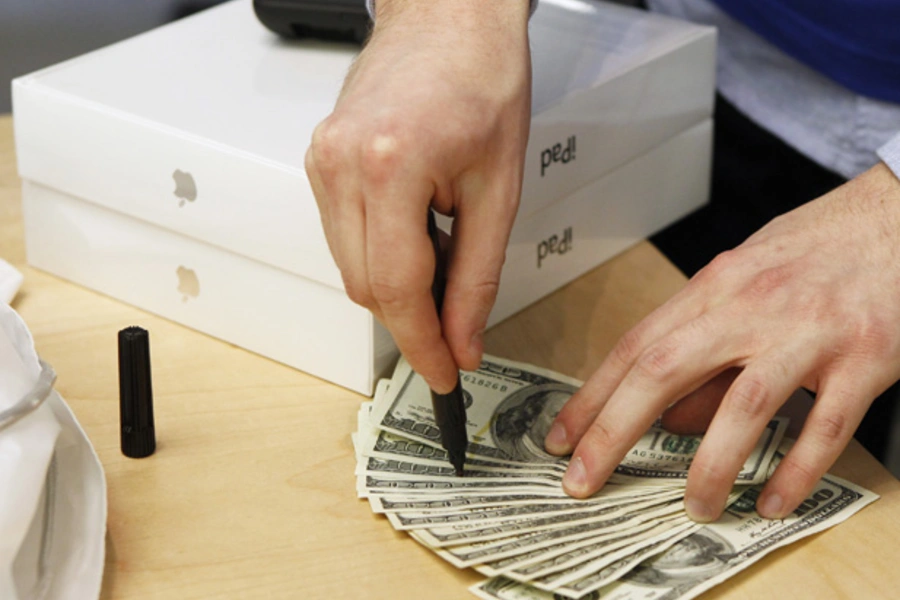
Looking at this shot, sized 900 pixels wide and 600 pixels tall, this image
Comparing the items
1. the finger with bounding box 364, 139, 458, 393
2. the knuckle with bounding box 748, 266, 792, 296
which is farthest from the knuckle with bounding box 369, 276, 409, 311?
the knuckle with bounding box 748, 266, 792, 296

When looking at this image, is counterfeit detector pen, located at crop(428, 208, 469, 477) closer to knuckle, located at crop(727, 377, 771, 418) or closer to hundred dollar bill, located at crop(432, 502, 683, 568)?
hundred dollar bill, located at crop(432, 502, 683, 568)

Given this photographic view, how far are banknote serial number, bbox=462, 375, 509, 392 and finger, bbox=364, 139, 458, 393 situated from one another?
0.59 feet

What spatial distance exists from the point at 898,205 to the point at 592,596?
0.34 m

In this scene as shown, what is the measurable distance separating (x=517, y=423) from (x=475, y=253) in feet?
0.58

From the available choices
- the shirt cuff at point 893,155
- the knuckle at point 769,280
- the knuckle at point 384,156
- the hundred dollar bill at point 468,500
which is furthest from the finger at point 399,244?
the shirt cuff at point 893,155

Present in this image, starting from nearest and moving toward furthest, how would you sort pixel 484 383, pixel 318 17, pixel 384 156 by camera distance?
pixel 384 156
pixel 484 383
pixel 318 17

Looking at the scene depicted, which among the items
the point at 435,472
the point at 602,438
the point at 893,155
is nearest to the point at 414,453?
the point at 435,472

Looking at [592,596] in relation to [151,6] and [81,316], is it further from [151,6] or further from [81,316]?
[151,6]

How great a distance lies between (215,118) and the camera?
89cm

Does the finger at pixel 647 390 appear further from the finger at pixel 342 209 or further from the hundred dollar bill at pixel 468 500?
the finger at pixel 342 209

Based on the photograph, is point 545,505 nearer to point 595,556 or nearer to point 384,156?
point 595,556

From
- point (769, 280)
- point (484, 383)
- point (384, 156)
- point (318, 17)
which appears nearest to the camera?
point (384, 156)

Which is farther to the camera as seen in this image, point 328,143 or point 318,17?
point 318,17

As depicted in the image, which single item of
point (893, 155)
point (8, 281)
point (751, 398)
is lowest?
point (8, 281)
